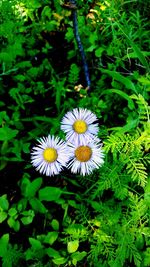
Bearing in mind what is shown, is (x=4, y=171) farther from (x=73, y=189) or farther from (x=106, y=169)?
(x=106, y=169)

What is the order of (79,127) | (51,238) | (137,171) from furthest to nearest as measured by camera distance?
(79,127), (51,238), (137,171)

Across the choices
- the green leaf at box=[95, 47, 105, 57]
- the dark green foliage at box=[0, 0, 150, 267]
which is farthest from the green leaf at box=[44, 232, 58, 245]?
the green leaf at box=[95, 47, 105, 57]

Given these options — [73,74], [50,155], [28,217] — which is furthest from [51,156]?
[73,74]

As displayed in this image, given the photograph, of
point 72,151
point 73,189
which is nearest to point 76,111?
point 72,151

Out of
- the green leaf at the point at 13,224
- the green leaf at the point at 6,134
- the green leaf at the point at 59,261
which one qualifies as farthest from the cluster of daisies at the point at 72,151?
the green leaf at the point at 59,261

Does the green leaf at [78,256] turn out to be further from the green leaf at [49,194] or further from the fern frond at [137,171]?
the fern frond at [137,171]

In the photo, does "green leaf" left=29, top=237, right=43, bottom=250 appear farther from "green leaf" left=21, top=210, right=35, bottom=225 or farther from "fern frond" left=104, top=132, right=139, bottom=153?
"fern frond" left=104, top=132, right=139, bottom=153

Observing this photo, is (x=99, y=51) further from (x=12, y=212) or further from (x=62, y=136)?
(x=12, y=212)
